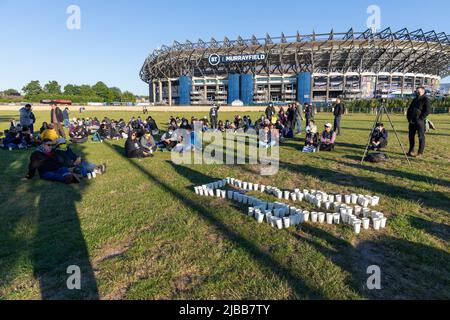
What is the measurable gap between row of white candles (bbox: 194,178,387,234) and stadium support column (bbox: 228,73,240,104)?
79.2m

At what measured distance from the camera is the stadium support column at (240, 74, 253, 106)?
269 ft

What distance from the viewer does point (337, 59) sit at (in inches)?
3088

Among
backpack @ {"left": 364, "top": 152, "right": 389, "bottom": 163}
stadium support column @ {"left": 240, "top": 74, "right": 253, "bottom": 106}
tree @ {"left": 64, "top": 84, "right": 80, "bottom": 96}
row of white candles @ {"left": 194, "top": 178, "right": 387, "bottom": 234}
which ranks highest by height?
tree @ {"left": 64, "top": 84, "right": 80, "bottom": 96}

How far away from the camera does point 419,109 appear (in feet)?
31.4

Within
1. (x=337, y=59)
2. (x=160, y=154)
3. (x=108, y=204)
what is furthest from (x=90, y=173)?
(x=337, y=59)

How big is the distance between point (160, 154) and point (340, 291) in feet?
33.7

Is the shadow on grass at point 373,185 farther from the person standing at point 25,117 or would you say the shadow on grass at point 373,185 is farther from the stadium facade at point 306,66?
the stadium facade at point 306,66

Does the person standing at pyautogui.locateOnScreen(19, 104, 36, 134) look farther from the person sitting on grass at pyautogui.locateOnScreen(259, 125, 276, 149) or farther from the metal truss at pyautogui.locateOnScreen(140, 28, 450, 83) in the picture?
the metal truss at pyautogui.locateOnScreen(140, 28, 450, 83)

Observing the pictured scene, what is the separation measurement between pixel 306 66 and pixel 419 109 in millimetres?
77535

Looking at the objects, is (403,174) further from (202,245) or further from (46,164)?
(46,164)

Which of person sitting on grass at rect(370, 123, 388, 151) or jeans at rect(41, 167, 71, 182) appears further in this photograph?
person sitting on grass at rect(370, 123, 388, 151)

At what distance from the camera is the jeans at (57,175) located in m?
8.05

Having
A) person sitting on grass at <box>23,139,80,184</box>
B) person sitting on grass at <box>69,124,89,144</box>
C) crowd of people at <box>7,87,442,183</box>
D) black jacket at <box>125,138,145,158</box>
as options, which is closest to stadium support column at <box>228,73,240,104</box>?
crowd of people at <box>7,87,442,183</box>
